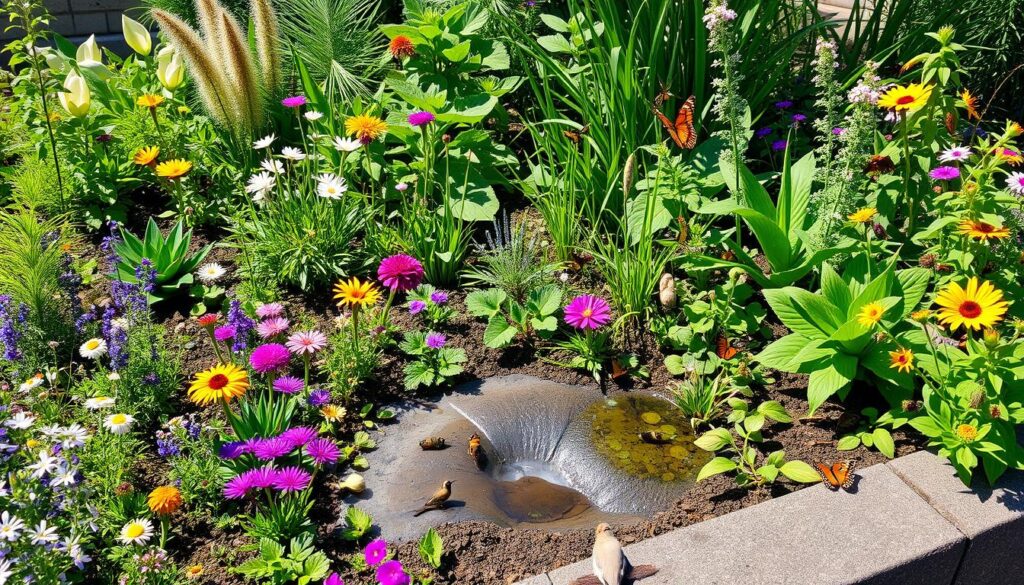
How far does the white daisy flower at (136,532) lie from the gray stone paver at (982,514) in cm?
200

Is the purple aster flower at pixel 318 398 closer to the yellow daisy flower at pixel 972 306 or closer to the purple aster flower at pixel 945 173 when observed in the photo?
the yellow daisy flower at pixel 972 306

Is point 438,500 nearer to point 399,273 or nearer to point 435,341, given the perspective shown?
point 435,341

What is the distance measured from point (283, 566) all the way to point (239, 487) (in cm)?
23

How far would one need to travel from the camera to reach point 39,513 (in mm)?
2027

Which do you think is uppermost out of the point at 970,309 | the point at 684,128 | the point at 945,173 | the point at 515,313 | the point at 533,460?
the point at 684,128

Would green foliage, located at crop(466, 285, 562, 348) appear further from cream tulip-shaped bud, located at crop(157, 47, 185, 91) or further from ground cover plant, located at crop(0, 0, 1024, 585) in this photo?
cream tulip-shaped bud, located at crop(157, 47, 185, 91)

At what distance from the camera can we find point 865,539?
2201mm

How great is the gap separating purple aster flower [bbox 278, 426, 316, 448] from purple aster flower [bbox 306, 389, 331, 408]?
0.18 m

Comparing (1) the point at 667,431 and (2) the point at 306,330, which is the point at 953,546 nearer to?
(1) the point at 667,431

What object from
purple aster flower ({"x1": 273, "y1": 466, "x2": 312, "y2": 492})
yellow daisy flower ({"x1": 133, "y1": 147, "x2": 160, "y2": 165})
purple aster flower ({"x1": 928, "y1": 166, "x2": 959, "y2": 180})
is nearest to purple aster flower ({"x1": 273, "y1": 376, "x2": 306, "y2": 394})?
purple aster flower ({"x1": 273, "y1": 466, "x2": 312, "y2": 492})

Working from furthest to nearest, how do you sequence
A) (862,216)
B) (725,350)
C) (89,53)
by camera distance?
(89,53), (725,350), (862,216)

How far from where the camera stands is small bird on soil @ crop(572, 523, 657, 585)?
2.02 metres

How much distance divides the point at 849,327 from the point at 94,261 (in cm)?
278

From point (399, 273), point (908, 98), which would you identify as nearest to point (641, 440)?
point (399, 273)
